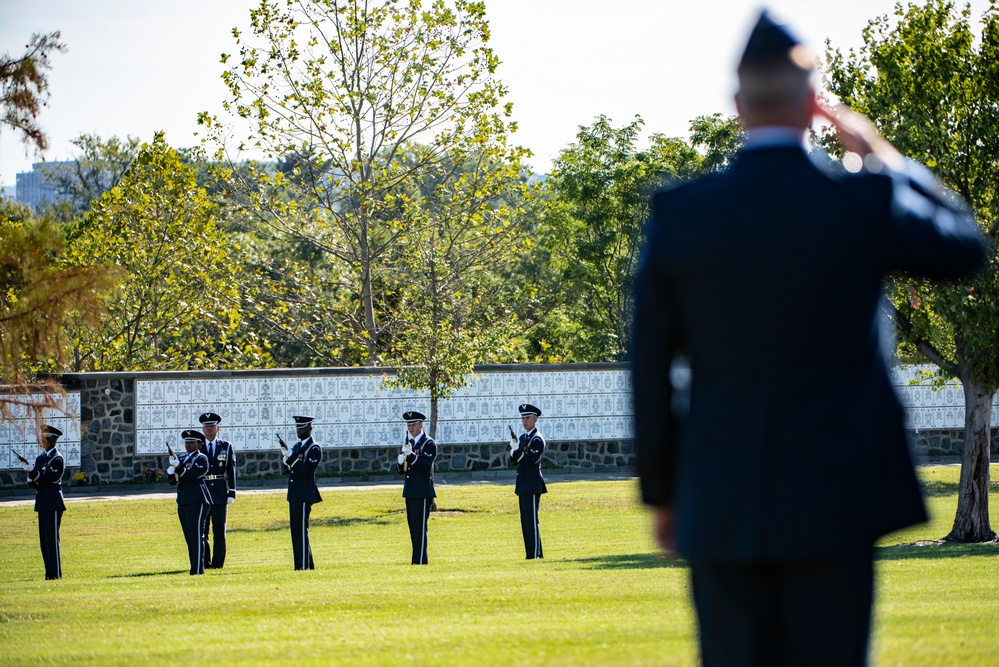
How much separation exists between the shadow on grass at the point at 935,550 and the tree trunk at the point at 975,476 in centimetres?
25

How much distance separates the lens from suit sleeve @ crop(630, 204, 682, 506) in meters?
3.08

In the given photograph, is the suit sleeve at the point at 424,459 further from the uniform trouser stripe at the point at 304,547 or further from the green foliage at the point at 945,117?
the green foliage at the point at 945,117

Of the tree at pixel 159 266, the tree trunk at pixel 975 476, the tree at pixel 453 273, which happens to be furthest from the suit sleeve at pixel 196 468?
the tree at pixel 159 266

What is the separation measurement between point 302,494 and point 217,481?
195cm

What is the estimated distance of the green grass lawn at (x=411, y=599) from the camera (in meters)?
7.29

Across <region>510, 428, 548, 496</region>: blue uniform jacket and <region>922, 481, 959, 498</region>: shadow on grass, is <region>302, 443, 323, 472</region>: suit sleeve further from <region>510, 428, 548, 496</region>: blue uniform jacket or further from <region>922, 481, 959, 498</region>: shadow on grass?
<region>922, 481, 959, 498</region>: shadow on grass

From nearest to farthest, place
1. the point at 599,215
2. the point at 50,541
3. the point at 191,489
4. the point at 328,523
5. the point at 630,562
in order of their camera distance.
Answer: the point at 630,562, the point at 50,541, the point at 191,489, the point at 328,523, the point at 599,215

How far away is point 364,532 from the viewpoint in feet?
66.8

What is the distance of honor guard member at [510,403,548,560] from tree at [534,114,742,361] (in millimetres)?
19826

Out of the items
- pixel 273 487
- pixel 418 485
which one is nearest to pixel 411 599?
pixel 418 485

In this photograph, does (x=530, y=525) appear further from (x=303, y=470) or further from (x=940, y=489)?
(x=940, y=489)

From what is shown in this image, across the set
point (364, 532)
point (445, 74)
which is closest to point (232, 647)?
point (364, 532)

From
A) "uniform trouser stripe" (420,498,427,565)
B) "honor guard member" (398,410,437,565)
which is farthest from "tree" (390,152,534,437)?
"uniform trouser stripe" (420,498,427,565)

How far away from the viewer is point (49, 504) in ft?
51.5
